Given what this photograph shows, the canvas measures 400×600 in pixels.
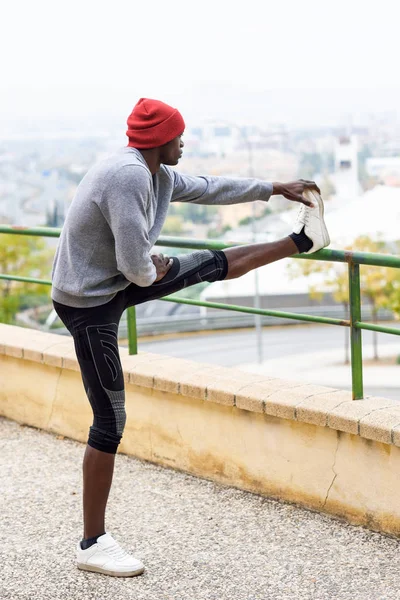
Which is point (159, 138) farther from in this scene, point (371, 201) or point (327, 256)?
point (371, 201)

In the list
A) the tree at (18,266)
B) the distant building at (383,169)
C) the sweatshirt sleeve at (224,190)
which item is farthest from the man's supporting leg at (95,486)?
the distant building at (383,169)

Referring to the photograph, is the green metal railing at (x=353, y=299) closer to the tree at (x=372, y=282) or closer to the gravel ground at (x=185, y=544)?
the gravel ground at (x=185, y=544)

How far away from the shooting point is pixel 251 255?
340cm

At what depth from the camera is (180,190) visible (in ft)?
11.5

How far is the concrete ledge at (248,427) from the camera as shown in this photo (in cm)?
370

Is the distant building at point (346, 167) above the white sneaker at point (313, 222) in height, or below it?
below

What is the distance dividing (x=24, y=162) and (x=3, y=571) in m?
124

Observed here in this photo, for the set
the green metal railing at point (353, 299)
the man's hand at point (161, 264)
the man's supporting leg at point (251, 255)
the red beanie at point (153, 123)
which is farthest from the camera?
the green metal railing at point (353, 299)

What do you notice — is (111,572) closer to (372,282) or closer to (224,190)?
(224,190)

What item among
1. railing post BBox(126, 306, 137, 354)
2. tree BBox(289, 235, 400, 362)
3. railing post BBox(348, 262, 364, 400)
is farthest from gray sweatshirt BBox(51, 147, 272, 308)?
tree BBox(289, 235, 400, 362)

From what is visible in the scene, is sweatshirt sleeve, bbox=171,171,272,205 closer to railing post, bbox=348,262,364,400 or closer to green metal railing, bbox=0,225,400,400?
green metal railing, bbox=0,225,400,400

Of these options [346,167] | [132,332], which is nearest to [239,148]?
[346,167]

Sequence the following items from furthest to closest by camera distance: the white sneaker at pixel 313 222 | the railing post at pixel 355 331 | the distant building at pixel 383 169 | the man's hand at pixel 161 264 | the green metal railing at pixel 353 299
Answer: the distant building at pixel 383 169 < the railing post at pixel 355 331 < the green metal railing at pixel 353 299 < the white sneaker at pixel 313 222 < the man's hand at pixel 161 264

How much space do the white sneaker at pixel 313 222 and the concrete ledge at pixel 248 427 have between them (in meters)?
0.76
